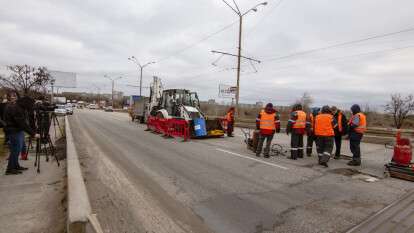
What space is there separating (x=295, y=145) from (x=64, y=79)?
2053 inches

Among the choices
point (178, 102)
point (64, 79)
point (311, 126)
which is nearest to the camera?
point (311, 126)

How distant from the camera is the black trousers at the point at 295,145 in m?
9.50

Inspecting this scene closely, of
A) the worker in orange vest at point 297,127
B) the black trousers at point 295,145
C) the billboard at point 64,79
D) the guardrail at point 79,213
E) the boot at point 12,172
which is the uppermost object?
the billboard at point 64,79

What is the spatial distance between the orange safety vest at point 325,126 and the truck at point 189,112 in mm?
6768

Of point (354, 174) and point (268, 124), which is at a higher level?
point (268, 124)

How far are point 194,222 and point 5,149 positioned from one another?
28.1 feet

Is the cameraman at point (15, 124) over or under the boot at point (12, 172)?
over

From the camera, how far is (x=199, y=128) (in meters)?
14.6

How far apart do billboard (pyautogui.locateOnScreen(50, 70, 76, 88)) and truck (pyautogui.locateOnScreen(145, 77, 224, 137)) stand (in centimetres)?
3996

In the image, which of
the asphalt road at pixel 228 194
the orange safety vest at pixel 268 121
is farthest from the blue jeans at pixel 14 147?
the orange safety vest at pixel 268 121

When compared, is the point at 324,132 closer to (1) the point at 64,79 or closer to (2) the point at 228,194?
(2) the point at 228,194

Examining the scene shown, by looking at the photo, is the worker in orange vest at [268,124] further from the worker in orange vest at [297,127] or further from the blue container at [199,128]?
the blue container at [199,128]

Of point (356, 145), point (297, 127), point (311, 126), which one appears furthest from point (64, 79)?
point (356, 145)

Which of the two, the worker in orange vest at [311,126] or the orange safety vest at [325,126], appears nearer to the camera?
the orange safety vest at [325,126]
